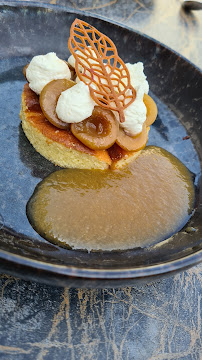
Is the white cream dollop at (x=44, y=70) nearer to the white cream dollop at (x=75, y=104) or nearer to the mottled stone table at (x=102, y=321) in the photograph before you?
the white cream dollop at (x=75, y=104)

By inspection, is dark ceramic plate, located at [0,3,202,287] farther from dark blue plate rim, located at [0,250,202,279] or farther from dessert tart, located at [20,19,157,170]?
dessert tart, located at [20,19,157,170]

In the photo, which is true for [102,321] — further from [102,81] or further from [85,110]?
[102,81]

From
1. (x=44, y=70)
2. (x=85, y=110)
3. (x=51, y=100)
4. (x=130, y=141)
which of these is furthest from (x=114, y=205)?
(x=44, y=70)

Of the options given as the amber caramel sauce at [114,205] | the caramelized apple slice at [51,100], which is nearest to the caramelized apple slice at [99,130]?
the caramelized apple slice at [51,100]

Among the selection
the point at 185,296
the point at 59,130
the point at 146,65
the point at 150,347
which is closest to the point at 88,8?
the point at 146,65

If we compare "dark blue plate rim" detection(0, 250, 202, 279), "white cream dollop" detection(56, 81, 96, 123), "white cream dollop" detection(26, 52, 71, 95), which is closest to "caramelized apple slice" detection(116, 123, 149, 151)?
"white cream dollop" detection(56, 81, 96, 123)

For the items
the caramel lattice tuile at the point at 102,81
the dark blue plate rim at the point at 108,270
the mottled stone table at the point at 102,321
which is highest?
the caramel lattice tuile at the point at 102,81
